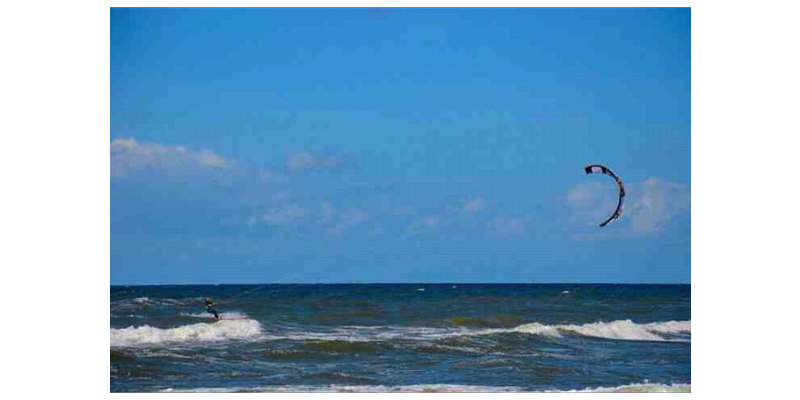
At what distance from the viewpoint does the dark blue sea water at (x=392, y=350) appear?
14172 millimetres

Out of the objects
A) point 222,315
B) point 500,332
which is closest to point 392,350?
point 500,332

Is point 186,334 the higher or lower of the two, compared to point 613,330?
higher

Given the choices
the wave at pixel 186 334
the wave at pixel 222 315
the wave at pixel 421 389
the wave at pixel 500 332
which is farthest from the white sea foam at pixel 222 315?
the wave at pixel 421 389

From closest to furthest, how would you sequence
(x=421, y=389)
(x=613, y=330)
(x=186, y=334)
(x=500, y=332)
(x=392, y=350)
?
(x=421, y=389)
(x=392, y=350)
(x=186, y=334)
(x=500, y=332)
(x=613, y=330)

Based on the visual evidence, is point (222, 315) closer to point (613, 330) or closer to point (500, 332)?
point (500, 332)

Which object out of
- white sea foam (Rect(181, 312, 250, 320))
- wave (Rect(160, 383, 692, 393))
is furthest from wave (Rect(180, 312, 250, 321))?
wave (Rect(160, 383, 692, 393))

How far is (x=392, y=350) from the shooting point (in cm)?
1836

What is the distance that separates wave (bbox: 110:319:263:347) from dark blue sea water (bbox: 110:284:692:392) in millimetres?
42

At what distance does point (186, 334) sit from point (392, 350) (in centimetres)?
530
